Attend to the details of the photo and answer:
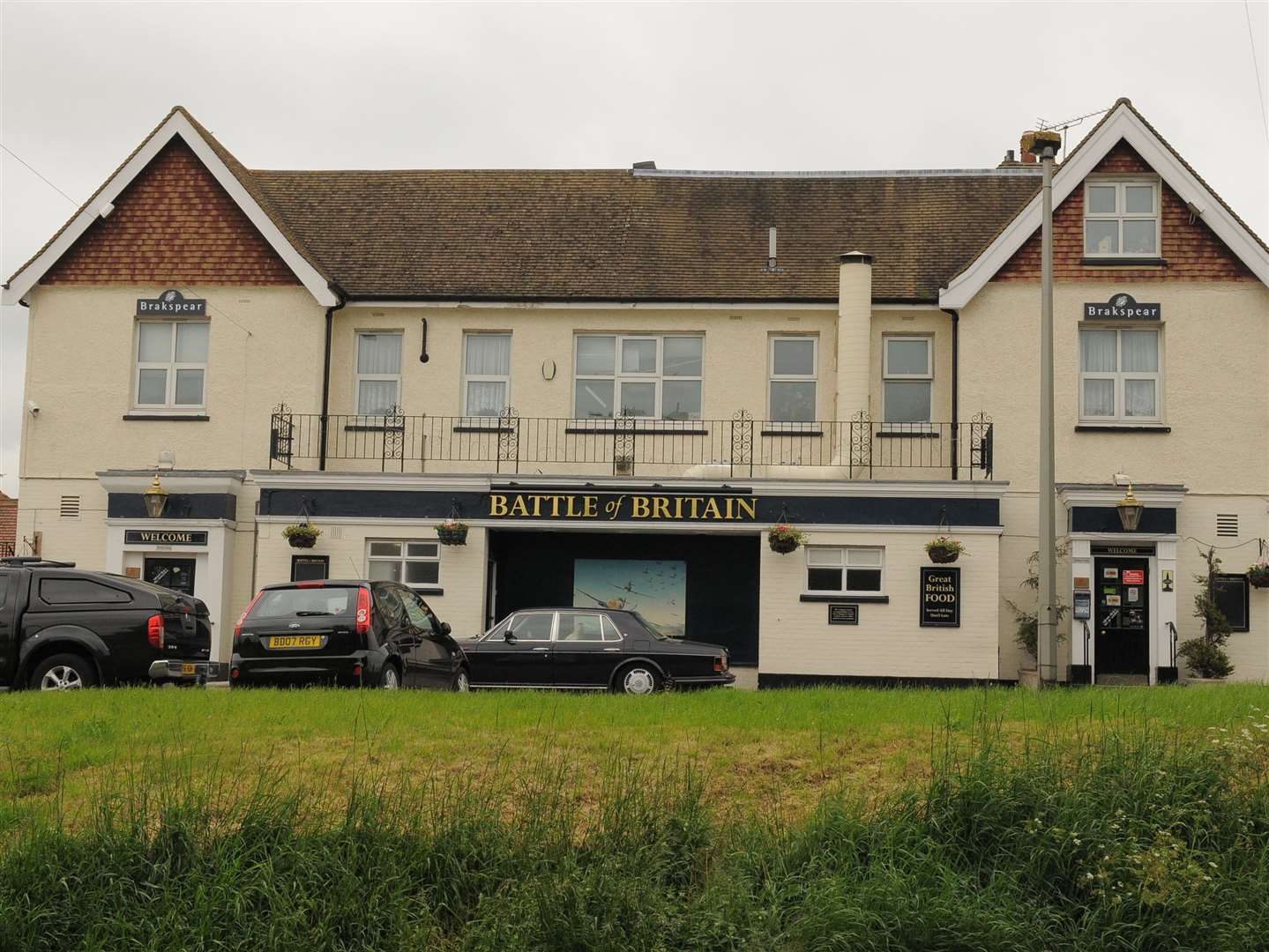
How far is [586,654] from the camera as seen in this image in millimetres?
21344

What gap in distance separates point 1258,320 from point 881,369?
6.38 meters

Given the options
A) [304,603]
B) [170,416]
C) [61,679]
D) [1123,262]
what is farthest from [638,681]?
[1123,262]

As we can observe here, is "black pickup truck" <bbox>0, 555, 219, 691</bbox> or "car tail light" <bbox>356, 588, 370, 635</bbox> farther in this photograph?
"car tail light" <bbox>356, 588, 370, 635</bbox>

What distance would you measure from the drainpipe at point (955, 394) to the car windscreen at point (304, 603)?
40.9 feet

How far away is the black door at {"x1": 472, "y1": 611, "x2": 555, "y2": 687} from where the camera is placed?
21.5 meters

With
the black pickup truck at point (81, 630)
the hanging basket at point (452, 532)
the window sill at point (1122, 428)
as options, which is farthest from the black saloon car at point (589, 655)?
the window sill at point (1122, 428)

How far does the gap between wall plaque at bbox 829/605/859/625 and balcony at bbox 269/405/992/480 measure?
2.70 m

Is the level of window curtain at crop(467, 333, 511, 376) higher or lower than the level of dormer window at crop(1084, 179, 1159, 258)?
lower

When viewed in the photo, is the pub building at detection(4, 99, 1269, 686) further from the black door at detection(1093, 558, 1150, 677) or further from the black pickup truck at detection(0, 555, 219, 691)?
the black pickup truck at detection(0, 555, 219, 691)

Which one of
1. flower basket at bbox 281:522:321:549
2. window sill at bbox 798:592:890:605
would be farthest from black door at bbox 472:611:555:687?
window sill at bbox 798:592:890:605

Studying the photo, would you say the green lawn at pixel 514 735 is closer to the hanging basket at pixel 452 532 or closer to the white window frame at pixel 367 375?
the hanging basket at pixel 452 532

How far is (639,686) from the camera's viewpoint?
21.1m

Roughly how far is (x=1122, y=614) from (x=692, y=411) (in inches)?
320

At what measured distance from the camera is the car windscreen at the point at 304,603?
59.2ft
